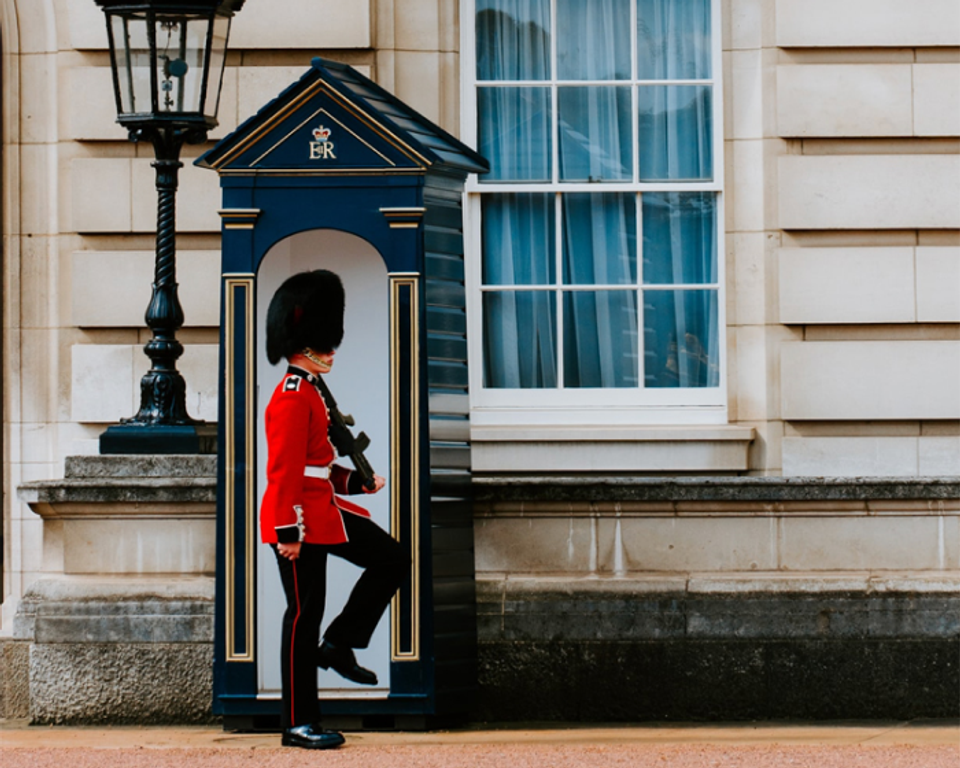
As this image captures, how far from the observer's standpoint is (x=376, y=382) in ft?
21.9

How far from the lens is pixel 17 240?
8242 mm

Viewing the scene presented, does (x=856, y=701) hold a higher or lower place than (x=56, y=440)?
lower

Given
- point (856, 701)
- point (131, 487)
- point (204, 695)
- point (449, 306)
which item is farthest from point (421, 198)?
point (856, 701)

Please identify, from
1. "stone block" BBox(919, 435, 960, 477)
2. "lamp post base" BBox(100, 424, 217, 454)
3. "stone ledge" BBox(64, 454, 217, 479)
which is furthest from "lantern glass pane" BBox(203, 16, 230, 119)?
"stone block" BBox(919, 435, 960, 477)

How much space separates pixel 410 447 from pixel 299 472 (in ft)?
1.56

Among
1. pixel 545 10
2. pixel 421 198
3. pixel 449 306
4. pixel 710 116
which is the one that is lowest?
pixel 449 306

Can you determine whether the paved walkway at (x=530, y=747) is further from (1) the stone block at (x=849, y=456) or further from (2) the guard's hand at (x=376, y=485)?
(1) the stone block at (x=849, y=456)

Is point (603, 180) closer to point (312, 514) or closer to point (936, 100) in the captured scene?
point (936, 100)

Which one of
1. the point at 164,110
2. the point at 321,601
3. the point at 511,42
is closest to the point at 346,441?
the point at 321,601

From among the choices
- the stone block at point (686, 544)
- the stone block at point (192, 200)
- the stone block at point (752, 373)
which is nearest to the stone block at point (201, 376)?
the stone block at point (192, 200)

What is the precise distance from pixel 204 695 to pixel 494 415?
216 cm

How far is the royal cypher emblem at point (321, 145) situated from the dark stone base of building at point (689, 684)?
2234mm

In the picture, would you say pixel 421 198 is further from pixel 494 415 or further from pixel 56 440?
pixel 56 440

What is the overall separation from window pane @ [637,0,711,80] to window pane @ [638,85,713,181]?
0.29ft
